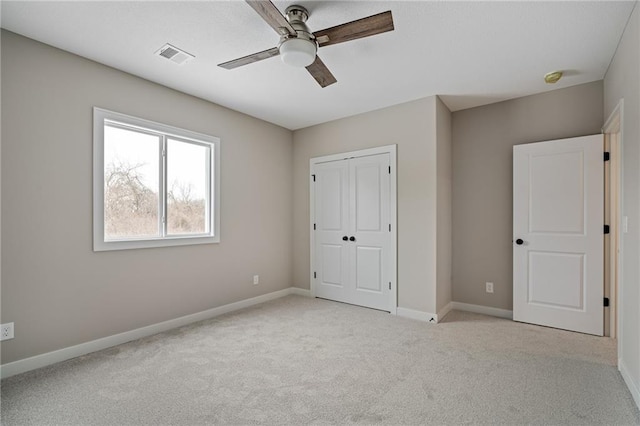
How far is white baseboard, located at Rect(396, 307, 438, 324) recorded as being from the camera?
3.57 meters

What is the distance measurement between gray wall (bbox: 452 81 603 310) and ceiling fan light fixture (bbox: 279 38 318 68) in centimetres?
276

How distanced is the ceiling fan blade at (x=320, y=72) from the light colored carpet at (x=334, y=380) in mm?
2311

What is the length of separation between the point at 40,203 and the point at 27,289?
67 cm

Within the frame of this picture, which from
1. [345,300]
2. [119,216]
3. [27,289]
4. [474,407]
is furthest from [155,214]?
[474,407]

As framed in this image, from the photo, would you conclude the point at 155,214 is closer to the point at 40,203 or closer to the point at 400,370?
the point at 40,203

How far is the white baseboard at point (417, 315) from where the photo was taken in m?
3.57

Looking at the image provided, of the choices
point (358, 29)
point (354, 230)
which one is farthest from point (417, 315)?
point (358, 29)

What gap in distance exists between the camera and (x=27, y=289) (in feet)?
7.97

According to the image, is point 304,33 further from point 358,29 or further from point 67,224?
point 67,224

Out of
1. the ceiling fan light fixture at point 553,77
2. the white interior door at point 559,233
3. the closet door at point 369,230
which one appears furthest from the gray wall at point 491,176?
the closet door at point 369,230

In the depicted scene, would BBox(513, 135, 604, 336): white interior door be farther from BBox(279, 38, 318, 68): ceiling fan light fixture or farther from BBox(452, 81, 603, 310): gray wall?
BBox(279, 38, 318, 68): ceiling fan light fixture

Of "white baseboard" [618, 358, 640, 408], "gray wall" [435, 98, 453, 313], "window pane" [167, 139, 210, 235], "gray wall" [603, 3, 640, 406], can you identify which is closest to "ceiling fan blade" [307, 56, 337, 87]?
"gray wall" [435, 98, 453, 313]

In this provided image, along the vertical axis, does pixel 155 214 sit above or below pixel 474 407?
above

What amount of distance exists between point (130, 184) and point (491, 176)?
4.07 metres
